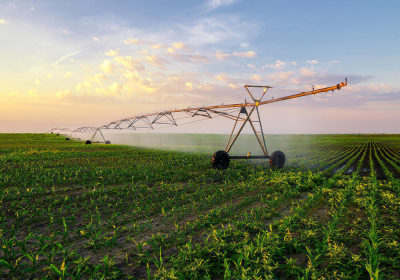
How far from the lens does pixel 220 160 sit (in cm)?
1468

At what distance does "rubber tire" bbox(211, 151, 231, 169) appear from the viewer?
14.5m

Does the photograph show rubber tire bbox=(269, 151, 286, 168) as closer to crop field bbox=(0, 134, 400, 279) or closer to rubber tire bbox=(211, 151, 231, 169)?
rubber tire bbox=(211, 151, 231, 169)

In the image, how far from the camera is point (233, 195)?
8992 millimetres

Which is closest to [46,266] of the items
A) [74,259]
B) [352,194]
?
[74,259]

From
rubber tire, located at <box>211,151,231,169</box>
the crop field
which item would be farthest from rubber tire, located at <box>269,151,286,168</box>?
the crop field

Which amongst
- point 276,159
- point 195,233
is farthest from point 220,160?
point 195,233

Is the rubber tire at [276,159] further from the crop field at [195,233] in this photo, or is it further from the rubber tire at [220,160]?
the crop field at [195,233]

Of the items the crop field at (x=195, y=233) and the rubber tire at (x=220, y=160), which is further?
the rubber tire at (x=220, y=160)

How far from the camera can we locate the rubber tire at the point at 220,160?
14.5 m

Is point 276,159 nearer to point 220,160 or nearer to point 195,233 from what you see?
point 220,160

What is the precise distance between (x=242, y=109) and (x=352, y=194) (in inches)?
386

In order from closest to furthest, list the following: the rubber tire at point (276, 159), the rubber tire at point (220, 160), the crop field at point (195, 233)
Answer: the crop field at point (195, 233) < the rubber tire at point (220, 160) < the rubber tire at point (276, 159)

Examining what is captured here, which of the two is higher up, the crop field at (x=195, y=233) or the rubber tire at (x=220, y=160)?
the rubber tire at (x=220, y=160)

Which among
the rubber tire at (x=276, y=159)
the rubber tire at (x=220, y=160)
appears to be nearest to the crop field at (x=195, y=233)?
the rubber tire at (x=220, y=160)
